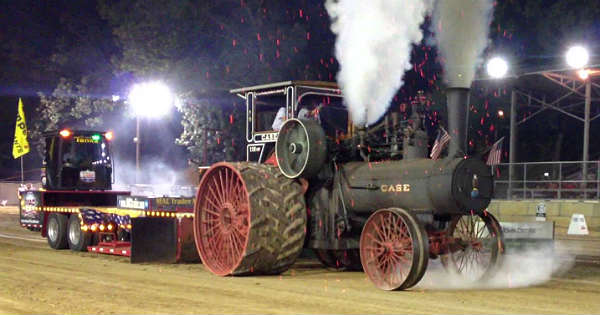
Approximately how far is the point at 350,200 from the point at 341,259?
5.75 ft

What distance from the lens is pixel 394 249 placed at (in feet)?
32.0

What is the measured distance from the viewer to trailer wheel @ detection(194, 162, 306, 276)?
34.9ft

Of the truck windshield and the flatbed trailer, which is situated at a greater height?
the truck windshield

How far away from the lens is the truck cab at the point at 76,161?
1841 cm

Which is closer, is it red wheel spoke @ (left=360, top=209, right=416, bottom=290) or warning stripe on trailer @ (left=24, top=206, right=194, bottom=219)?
red wheel spoke @ (left=360, top=209, right=416, bottom=290)

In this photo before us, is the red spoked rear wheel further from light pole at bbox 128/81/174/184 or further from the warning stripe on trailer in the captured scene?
light pole at bbox 128/81/174/184

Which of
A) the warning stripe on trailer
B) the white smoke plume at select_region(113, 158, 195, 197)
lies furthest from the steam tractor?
the white smoke plume at select_region(113, 158, 195, 197)

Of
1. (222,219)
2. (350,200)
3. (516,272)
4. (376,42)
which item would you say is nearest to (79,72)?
(222,219)

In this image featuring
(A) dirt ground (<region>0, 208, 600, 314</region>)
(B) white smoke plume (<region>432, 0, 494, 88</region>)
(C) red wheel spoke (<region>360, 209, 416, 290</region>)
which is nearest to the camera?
(A) dirt ground (<region>0, 208, 600, 314</region>)

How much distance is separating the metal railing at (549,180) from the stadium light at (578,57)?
9.28 ft

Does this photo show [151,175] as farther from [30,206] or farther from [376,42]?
[376,42]

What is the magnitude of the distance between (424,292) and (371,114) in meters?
2.91

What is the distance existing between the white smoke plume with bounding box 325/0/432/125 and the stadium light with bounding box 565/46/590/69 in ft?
44.2

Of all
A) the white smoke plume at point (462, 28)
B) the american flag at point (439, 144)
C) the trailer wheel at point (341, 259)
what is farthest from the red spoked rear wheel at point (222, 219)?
Answer: the white smoke plume at point (462, 28)
